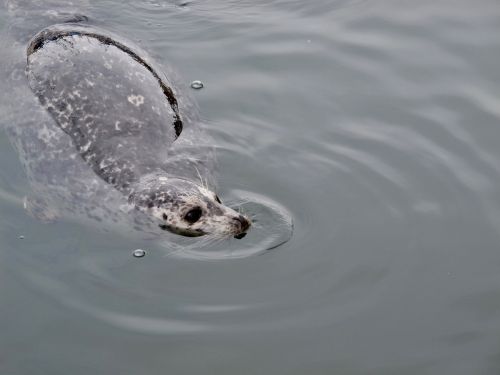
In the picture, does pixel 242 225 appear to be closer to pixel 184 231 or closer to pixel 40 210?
pixel 184 231

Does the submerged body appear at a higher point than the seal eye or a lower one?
higher

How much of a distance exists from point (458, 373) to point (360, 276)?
0.94 metres

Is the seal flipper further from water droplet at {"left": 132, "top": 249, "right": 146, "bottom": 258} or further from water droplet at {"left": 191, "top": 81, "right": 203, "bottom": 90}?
water droplet at {"left": 191, "top": 81, "right": 203, "bottom": 90}

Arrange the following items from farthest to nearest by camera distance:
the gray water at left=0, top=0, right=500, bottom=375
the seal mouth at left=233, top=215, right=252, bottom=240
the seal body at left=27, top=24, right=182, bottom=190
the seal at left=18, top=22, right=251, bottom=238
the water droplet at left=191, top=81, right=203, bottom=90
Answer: the water droplet at left=191, top=81, right=203, bottom=90 < the seal body at left=27, top=24, right=182, bottom=190 < the seal at left=18, top=22, right=251, bottom=238 < the seal mouth at left=233, top=215, right=252, bottom=240 < the gray water at left=0, top=0, right=500, bottom=375

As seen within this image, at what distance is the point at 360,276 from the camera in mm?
5527

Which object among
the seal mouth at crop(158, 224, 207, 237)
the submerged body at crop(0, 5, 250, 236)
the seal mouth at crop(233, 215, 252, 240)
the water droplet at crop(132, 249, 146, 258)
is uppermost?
the submerged body at crop(0, 5, 250, 236)

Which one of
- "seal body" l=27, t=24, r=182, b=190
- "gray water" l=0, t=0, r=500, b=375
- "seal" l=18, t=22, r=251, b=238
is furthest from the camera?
"seal body" l=27, t=24, r=182, b=190

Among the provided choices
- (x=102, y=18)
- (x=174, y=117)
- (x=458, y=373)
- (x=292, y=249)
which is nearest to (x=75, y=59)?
(x=174, y=117)

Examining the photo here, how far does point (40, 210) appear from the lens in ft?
19.9

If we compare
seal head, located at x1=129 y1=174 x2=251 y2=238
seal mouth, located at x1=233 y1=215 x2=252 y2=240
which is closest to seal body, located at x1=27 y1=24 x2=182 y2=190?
seal head, located at x1=129 y1=174 x2=251 y2=238

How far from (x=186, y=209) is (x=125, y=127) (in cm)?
90

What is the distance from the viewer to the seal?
5.86 m

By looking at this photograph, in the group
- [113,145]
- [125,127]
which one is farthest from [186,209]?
[125,127]

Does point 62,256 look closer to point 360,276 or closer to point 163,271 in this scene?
point 163,271
